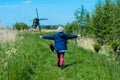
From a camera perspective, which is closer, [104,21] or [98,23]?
[104,21]

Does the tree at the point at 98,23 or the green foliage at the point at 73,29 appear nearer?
the tree at the point at 98,23

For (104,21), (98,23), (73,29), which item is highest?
(104,21)

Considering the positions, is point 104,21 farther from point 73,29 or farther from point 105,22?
point 73,29

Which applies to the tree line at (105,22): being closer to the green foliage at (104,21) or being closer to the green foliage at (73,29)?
the green foliage at (104,21)

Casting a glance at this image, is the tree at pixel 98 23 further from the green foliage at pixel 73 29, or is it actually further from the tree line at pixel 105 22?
the green foliage at pixel 73 29

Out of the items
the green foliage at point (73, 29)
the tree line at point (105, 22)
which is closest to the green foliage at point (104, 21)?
the tree line at point (105, 22)

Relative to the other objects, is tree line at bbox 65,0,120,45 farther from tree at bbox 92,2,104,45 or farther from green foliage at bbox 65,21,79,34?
green foliage at bbox 65,21,79,34

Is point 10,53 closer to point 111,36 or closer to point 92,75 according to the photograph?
point 92,75

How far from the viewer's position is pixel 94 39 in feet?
141

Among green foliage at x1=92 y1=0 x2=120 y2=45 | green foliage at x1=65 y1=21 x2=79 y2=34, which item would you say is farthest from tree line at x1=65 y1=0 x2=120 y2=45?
green foliage at x1=65 y1=21 x2=79 y2=34

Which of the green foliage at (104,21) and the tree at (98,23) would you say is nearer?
the green foliage at (104,21)

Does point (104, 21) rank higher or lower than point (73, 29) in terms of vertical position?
higher

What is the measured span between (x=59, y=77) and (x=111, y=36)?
27.5m

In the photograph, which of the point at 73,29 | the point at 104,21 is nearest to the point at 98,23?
the point at 104,21
